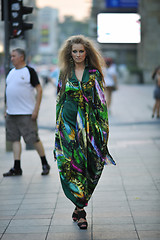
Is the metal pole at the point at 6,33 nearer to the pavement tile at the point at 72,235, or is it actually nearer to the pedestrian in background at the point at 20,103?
the pedestrian in background at the point at 20,103

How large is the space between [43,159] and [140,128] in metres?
5.57

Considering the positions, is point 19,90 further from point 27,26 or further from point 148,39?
point 148,39

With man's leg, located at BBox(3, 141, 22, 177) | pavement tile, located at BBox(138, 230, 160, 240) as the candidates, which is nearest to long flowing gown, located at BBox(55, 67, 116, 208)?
pavement tile, located at BBox(138, 230, 160, 240)

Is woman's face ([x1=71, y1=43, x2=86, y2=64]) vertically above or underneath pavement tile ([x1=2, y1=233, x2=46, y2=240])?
above

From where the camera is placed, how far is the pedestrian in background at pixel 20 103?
6.88m

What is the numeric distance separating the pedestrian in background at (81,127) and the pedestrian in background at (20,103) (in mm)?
2115

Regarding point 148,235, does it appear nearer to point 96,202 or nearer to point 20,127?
point 96,202

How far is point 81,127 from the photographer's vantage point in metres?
4.63

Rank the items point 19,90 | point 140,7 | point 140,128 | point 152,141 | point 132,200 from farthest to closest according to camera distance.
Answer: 1. point 140,7
2. point 140,128
3. point 152,141
4. point 19,90
5. point 132,200

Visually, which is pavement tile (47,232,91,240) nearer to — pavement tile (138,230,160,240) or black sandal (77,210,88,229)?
black sandal (77,210,88,229)

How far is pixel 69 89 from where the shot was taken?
4.71 m

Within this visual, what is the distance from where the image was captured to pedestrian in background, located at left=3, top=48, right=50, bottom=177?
6.88m

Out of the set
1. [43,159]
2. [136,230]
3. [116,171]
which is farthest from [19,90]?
[136,230]

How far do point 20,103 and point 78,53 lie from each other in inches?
91.7
